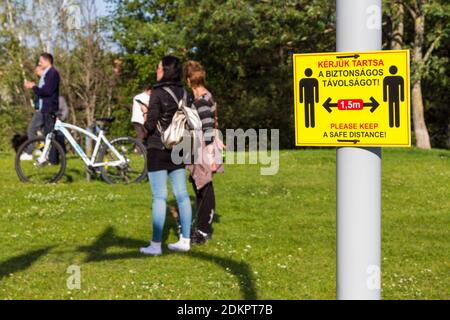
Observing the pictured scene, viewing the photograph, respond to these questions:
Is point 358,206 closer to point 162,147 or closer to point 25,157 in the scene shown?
point 162,147

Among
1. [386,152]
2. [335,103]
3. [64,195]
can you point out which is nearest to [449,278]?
[335,103]

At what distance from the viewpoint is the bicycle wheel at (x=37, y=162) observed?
1152 centimetres

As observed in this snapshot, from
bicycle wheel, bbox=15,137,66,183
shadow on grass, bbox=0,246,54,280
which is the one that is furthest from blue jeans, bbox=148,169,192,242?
bicycle wheel, bbox=15,137,66,183

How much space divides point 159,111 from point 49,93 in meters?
6.43

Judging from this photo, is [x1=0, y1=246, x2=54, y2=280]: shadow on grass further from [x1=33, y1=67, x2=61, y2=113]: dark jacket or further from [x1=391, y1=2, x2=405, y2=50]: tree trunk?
[x1=391, y1=2, x2=405, y2=50]: tree trunk

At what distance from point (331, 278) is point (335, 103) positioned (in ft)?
11.5

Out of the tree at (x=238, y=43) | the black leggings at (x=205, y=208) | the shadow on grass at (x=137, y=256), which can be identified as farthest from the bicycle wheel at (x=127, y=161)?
the tree at (x=238, y=43)

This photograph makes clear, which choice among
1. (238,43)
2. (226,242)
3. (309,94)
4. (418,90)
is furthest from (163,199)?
(418,90)

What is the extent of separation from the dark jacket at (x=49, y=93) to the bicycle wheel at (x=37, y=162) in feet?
3.70

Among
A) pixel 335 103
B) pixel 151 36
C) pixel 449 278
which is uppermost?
pixel 151 36

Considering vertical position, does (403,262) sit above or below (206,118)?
below

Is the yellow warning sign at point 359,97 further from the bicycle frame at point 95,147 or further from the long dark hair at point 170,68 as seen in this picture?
the bicycle frame at point 95,147

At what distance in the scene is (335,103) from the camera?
9.41 ft
